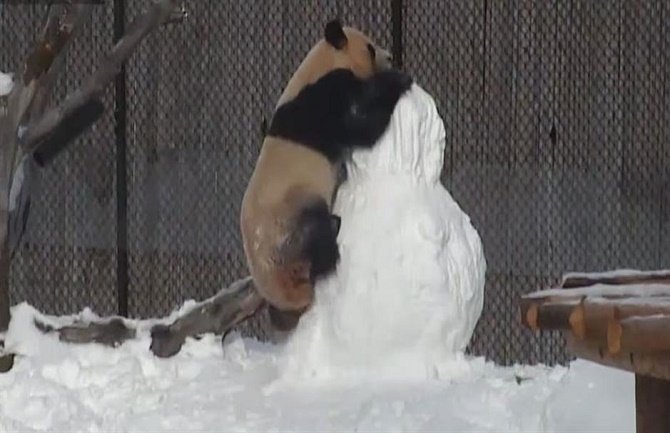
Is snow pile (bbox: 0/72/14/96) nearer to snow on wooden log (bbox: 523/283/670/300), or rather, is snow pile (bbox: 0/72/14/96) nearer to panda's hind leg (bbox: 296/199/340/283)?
panda's hind leg (bbox: 296/199/340/283)

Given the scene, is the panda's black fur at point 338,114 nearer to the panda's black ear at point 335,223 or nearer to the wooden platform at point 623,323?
the panda's black ear at point 335,223

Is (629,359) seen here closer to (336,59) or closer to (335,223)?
(335,223)

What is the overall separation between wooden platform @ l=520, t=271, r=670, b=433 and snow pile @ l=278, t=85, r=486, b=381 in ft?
4.64

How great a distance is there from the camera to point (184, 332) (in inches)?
230

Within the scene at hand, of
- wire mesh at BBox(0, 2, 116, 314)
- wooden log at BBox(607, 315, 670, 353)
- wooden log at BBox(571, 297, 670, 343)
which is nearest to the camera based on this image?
wooden log at BBox(607, 315, 670, 353)

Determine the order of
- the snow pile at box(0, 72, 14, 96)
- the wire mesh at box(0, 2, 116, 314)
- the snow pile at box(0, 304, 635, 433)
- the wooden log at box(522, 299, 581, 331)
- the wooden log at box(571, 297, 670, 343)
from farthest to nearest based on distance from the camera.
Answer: the wire mesh at box(0, 2, 116, 314)
the snow pile at box(0, 72, 14, 96)
the snow pile at box(0, 304, 635, 433)
the wooden log at box(522, 299, 581, 331)
the wooden log at box(571, 297, 670, 343)

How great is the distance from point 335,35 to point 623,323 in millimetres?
2667

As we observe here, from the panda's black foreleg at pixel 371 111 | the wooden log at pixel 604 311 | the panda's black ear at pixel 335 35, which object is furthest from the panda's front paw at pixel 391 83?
the wooden log at pixel 604 311

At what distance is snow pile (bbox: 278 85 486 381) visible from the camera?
4.82 metres

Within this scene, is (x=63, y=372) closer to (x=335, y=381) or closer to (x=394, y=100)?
(x=335, y=381)

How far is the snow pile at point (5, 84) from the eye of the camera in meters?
5.65

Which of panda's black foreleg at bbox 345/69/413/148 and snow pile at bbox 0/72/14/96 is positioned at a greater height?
snow pile at bbox 0/72/14/96

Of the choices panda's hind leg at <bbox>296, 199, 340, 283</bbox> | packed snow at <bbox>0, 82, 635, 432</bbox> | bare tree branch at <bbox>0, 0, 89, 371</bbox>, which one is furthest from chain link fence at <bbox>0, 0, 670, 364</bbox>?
panda's hind leg at <bbox>296, 199, 340, 283</bbox>

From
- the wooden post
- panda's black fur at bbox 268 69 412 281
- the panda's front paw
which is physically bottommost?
the wooden post
